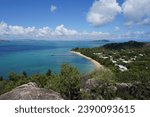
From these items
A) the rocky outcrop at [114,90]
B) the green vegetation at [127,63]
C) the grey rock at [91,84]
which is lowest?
the green vegetation at [127,63]

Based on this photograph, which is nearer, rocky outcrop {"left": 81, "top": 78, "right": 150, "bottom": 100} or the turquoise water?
rocky outcrop {"left": 81, "top": 78, "right": 150, "bottom": 100}

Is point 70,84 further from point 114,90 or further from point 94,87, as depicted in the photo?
point 114,90

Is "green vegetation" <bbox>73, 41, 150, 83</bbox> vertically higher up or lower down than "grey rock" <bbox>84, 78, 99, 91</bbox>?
lower down

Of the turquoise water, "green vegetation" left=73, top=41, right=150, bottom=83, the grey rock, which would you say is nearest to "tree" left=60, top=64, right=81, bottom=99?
the grey rock

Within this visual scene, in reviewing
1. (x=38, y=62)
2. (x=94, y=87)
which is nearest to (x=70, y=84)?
(x=94, y=87)

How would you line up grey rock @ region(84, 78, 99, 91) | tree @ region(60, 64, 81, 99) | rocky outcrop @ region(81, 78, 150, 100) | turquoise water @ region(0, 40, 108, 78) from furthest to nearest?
turquoise water @ region(0, 40, 108, 78) → grey rock @ region(84, 78, 99, 91) → rocky outcrop @ region(81, 78, 150, 100) → tree @ region(60, 64, 81, 99)

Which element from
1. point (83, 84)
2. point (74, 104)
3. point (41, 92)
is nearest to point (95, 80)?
point (83, 84)

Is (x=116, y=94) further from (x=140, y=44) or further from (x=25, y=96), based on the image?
(x=140, y=44)

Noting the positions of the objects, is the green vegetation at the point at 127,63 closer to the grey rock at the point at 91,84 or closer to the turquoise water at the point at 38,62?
the turquoise water at the point at 38,62

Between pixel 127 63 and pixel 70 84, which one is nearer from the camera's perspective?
pixel 70 84

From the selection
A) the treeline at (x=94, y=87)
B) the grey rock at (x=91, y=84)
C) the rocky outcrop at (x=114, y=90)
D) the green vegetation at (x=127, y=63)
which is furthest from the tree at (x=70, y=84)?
the green vegetation at (x=127, y=63)

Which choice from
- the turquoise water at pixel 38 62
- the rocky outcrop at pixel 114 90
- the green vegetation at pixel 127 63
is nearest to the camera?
the rocky outcrop at pixel 114 90

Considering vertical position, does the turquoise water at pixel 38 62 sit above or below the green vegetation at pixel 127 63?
below

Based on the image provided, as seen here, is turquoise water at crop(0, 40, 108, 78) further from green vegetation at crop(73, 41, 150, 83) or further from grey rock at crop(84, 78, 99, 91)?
grey rock at crop(84, 78, 99, 91)
